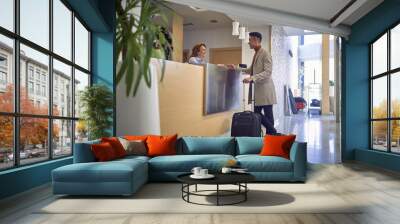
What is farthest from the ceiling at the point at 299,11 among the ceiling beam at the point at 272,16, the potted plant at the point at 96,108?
the potted plant at the point at 96,108

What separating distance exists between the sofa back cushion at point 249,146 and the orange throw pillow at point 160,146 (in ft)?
3.27

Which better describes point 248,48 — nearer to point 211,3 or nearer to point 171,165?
point 211,3

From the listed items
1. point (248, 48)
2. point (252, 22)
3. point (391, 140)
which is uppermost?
point (252, 22)

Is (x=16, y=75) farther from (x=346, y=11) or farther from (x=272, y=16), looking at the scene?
(x=346, y=11)

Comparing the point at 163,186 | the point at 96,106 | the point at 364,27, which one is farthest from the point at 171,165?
the point at 364,27

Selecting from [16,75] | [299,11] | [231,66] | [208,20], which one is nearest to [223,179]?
[16,75]

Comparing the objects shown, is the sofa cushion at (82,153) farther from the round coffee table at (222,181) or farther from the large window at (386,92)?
the large window at (386,92)

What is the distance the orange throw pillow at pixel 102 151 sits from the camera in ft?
17.0

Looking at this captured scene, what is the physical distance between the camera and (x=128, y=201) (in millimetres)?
4320

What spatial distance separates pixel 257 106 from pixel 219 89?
0.88m

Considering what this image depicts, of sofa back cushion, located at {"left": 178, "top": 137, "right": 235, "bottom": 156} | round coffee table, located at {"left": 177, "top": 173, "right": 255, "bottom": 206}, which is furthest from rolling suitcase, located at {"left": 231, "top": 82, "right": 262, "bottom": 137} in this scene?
round coffee table, located at {"left": 177, "top": 173, "right": 255, "bottom": 206}

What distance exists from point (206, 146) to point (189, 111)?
6.34 feet

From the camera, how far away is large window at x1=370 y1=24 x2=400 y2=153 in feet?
23.3

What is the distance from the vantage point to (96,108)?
6.64 metres
